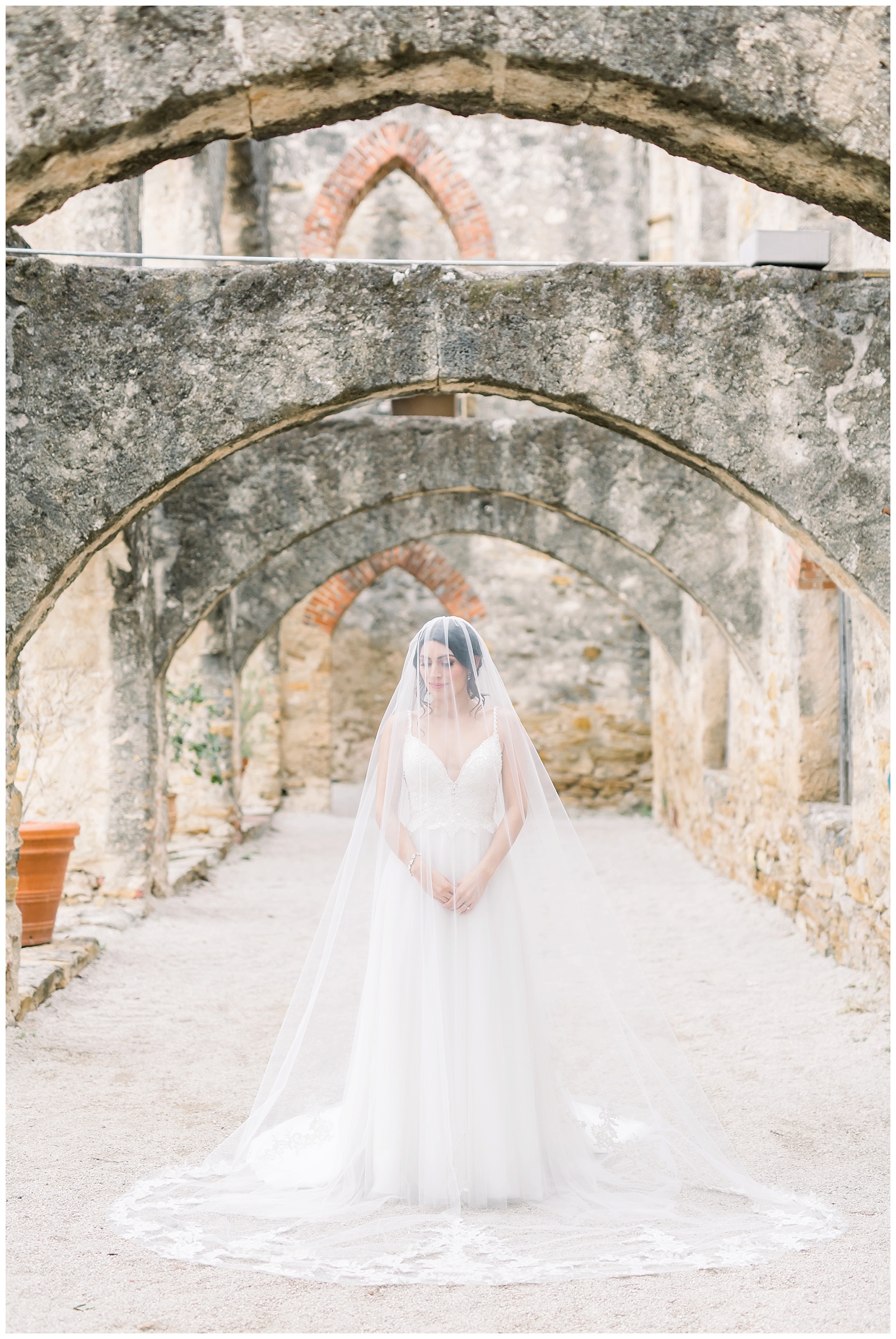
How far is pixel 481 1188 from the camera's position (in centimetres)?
321

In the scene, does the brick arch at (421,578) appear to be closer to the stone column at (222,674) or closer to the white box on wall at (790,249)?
the stone column at (222,674)

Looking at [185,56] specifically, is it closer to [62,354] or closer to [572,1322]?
[62,354]

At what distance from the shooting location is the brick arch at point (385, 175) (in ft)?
41.8

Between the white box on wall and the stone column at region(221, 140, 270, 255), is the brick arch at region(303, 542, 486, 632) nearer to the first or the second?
the stone column at region(221, 140, 270, 255)

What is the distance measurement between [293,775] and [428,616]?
2.92m

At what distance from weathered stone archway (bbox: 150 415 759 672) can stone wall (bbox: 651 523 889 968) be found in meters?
0.30

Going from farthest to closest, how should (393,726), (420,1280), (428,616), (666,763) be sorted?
(428,616)
(666,763)
(393,726)
(420,1280)

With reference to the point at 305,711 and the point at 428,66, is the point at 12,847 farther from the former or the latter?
the point at 305,711

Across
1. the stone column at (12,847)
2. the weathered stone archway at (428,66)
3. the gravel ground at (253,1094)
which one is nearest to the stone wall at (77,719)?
the gravel ground at (253,1094)

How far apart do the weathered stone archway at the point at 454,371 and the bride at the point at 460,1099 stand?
3.35 feet

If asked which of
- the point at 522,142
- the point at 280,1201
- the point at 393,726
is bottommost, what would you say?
the point at 280,1201

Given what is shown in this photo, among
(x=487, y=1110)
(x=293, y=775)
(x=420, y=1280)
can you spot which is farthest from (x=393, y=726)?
(x=293, y=775)

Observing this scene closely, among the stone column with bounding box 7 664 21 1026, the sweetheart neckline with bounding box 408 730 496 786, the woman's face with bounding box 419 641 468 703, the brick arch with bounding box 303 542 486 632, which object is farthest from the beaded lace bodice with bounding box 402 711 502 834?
the brick arch with bounding box 303 542 486 632

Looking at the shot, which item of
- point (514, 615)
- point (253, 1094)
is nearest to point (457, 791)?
point (253, 1094)
